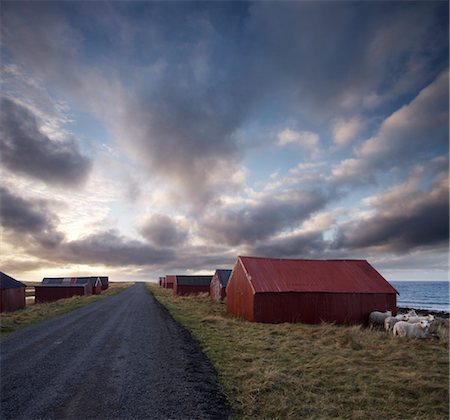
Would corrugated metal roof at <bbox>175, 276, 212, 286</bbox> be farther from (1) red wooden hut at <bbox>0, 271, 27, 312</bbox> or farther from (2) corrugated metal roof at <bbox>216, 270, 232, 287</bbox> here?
(1) red wooden hut at <bbox>0, 271, 27, 312</bbox>


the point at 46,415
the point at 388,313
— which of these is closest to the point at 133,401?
the point at 46,415

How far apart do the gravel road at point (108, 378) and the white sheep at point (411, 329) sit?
14.3 metres

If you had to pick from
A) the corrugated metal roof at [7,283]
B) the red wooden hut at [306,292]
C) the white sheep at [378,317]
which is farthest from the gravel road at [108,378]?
the corrugated metal roof at [7,283]

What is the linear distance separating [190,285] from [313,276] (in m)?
41.5

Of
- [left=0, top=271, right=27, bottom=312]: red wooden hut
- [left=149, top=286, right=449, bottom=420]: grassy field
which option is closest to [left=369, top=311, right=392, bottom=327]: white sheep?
[left=149, top=286, right=449, bottom=420]: grassy field

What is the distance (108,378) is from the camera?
1096cm

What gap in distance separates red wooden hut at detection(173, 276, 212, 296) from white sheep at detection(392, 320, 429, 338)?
49.0 m

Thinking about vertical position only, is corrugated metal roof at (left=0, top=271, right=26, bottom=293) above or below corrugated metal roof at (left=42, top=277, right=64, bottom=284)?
above

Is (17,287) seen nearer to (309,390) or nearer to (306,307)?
(306,307)

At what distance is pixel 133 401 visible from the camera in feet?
29.2

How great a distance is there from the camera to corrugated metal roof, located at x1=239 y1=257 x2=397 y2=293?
28.8 meters

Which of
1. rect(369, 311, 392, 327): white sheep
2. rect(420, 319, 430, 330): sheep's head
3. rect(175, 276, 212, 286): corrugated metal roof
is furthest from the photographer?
rect(175, 276, 212, 286): corrugated metal roof

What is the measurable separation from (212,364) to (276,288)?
16259 mm

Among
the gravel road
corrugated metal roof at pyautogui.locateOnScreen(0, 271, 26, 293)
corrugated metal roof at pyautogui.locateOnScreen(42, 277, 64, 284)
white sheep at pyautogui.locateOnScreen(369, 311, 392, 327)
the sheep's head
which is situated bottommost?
white sheep at pyautogui.locateOnScreen(369, 311, 392, 327)
